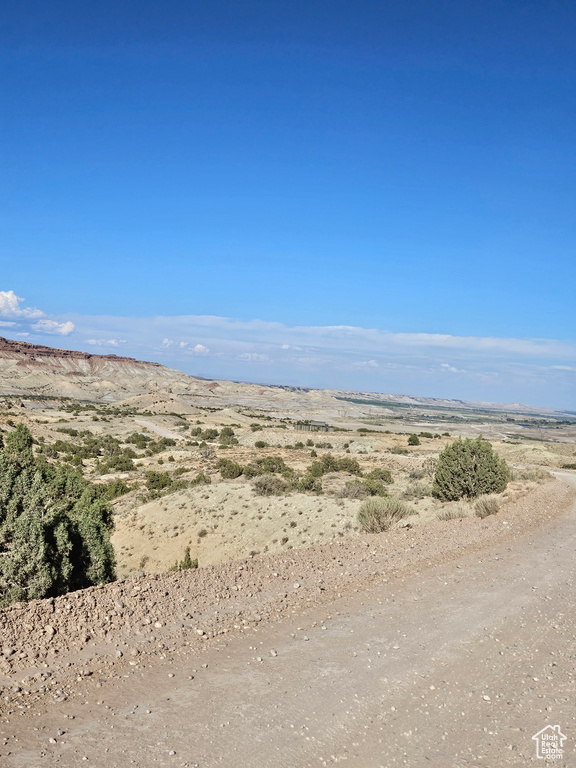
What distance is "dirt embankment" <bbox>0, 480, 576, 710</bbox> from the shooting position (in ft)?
21.9

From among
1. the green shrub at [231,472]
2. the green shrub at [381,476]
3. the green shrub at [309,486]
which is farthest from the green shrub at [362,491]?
the green shrub at [231,472]

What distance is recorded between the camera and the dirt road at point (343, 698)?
539cm

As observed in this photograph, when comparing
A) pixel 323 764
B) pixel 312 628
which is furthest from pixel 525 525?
pixel 323 764

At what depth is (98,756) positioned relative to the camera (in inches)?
202

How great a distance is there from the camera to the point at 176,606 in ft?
28.4

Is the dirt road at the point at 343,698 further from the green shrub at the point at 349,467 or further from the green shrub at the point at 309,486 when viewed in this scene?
the green shrub at the point at 349,467

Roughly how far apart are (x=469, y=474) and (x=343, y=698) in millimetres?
19285

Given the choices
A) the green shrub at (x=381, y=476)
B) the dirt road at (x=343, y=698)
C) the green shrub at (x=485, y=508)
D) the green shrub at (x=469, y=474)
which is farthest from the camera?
the green shrub at (x=381, y=476)

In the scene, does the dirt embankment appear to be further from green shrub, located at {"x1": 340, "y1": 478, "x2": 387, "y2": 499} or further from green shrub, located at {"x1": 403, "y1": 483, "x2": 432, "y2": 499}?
green shrub, located at {"x1": 340, "y1": 478, "x2": 387, "y2": 499}

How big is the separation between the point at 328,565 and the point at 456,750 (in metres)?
6.06

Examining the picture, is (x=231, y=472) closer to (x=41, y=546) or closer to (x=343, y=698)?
(x=41, y=546)

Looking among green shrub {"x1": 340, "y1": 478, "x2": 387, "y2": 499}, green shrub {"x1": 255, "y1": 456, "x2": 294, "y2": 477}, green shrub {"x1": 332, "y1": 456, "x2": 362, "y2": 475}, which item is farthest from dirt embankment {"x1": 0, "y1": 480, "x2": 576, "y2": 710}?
green shrub {"x1": 332, "y1": 456, "x2": 362, "y2": 475}

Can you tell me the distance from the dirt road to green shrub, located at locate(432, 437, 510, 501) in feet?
47.2

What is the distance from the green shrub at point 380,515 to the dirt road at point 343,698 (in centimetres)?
717
